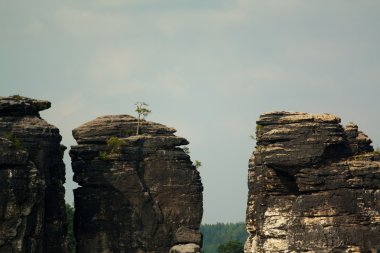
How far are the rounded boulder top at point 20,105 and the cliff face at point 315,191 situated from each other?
18969mm

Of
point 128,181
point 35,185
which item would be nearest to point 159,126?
point 128,181

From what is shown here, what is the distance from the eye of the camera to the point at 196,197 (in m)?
78.1

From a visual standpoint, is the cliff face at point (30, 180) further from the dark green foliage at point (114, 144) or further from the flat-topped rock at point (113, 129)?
the flat-topped rock at point (113, 129)

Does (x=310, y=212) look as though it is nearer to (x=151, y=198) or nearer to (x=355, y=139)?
(x=355, y=139)

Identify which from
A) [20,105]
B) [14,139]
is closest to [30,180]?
[14,139]

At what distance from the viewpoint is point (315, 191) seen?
53.2m

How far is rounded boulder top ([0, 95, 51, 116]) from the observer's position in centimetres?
6581

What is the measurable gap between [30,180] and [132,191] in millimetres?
16443

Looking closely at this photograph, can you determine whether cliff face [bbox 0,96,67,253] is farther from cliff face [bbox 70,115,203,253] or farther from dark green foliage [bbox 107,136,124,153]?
dark green foliage [bbox 107,136,124,153]

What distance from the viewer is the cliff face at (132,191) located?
76000 millimetres

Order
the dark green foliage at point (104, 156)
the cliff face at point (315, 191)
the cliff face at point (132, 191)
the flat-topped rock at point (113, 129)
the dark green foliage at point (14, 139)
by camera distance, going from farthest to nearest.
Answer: the flat-topped rock at point (113, 129) < the dark green foliage at point (104, 156) < the cliff face at point (132, 191) < the dark green foliage at point (14, 139) < the cliff face at point (315, 191)

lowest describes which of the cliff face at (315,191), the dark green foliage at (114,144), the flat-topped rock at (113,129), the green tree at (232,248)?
the cliff face at (315,191)

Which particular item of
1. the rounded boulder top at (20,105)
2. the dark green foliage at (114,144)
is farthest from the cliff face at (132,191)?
the rounded boulder top at (20,105)

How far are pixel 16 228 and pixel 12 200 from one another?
6.14 ft
